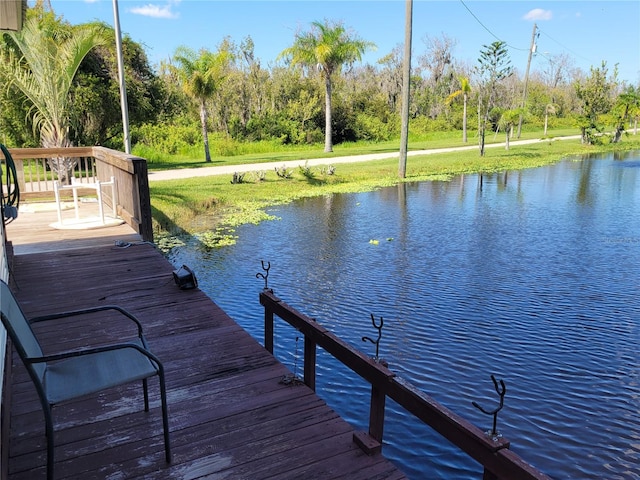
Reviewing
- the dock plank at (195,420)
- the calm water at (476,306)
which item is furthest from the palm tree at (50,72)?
the dock plank at (195,420)

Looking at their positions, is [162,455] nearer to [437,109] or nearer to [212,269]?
[212,269]

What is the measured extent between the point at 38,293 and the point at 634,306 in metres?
6.93

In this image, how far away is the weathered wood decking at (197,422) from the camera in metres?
2.52

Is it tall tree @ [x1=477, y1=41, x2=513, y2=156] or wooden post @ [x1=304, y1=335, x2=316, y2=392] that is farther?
tall tree @ [x1=477, y1=41, x2=513, y2=156]

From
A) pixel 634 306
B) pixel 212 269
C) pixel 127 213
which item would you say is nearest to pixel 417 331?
pixel 634 306

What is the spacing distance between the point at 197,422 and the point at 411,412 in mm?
1166

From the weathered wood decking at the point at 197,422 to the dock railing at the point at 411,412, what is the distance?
168mm

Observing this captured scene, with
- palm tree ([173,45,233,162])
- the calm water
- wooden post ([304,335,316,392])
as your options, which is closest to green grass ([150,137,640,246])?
the calm water

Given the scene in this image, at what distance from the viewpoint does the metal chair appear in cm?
222

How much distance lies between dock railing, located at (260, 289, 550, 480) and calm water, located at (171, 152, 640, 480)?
143cm

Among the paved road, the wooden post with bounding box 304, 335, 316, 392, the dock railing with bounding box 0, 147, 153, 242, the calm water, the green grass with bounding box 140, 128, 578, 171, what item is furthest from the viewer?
the green grass with bounding box 140, 128, 578, 171

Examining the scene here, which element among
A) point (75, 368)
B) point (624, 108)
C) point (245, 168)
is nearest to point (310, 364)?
point (75, 368)

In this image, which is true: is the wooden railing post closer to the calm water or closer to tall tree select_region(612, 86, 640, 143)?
the calm water

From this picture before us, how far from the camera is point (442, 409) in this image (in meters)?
2.35
